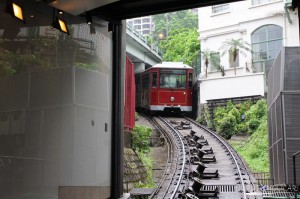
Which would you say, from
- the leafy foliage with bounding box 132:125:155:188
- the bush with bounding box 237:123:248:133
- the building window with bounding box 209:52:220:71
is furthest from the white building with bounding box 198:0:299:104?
the leafy foliage with bounding box 132:125:155:188

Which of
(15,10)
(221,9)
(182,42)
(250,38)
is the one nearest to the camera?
(15,10)

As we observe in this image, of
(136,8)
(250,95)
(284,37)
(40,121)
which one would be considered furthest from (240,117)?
(40,121)

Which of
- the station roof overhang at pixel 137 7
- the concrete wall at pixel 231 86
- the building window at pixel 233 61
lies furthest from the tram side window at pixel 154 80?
the station roof overhang at pixel 137 7

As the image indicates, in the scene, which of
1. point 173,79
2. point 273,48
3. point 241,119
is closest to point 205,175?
point 241,119

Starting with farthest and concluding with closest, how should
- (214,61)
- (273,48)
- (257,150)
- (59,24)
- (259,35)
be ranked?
1. (214,61)
2. (259,35)
3. (273,48)
4. (257,150)
5. (59,24)

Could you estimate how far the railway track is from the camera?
404 inches

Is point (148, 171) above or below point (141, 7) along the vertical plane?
below

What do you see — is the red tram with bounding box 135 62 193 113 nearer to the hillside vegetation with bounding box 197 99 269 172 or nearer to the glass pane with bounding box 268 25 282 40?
the hillside vegetation with bounding box 197 99 269 172

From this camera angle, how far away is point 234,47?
27.6 meters

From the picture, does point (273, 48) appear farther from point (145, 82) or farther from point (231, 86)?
point (145, 82)

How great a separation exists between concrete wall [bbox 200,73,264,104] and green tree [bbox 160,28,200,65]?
8.26m

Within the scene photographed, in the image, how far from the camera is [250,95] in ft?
86.1

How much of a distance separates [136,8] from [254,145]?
1565 cm

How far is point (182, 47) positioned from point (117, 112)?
35.5 meters
